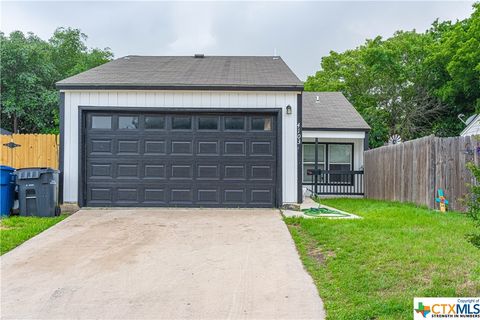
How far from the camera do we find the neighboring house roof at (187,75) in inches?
364

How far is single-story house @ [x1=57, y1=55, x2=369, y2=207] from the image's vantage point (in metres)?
9.24

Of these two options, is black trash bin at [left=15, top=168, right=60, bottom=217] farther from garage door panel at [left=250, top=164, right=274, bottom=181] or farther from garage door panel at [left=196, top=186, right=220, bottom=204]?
garage door panel at [left=250, top=164, right=274, bottom=181]

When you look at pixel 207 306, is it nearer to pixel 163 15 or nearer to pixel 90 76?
pixel 90 76

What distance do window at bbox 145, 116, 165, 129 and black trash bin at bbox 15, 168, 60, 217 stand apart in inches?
96.0

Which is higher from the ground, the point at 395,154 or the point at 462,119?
the point at 462,119

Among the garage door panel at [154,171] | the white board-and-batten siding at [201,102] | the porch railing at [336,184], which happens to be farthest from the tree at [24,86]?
the porch railing at [336,184]

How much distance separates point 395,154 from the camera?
35.9 feet

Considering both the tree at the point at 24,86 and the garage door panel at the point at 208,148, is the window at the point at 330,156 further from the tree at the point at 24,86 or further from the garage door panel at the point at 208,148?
the tree at the point at 24,86

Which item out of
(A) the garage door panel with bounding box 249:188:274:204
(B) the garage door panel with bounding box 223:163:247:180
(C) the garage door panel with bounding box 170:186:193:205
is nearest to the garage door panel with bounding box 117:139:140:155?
(C) the garage door panel with bounding box 170:186:193:205

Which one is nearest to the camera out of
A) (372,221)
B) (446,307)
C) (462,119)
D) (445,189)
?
(446,307)

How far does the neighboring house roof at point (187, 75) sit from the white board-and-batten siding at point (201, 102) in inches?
6.9

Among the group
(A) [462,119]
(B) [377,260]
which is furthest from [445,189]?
(A) [462,119]

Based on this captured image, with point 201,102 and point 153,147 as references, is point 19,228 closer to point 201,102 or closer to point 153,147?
point 153,147

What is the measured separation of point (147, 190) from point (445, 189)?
690 centimetres
